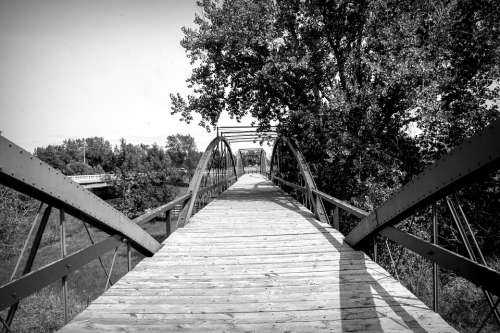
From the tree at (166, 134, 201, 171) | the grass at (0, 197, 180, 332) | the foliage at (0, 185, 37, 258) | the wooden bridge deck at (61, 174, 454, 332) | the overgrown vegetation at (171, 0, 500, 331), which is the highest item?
the tree at (166, 134, 201, 171)

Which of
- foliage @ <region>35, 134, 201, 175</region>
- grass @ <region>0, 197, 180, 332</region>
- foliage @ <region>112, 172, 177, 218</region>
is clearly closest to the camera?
grass @ <region>0, 197, 180, 332</region>

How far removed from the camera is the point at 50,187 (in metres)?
2.33

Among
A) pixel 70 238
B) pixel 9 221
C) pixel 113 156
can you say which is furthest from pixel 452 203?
pixel 113 156

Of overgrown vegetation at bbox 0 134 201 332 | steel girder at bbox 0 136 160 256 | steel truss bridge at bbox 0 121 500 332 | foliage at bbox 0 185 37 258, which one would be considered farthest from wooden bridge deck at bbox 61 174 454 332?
foliage at bbox 0 185 37 258

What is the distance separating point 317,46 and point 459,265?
9313 millimetres

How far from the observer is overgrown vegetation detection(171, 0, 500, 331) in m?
8.54

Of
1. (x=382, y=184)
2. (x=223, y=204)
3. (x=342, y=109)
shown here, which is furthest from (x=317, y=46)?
(x=223, y=204)

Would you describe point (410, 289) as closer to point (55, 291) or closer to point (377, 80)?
point (377, 80)

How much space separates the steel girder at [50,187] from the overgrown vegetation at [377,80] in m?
7.15

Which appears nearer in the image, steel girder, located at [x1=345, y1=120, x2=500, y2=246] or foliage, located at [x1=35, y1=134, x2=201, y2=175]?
steel girder, located at [x1=345, y1=120, x2=500, y2=246]

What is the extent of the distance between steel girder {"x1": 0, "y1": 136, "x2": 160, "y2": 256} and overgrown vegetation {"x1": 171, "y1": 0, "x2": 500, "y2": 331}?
23.5ft

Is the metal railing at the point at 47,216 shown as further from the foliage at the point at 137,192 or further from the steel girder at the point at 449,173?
the foliage at the point at 137,192

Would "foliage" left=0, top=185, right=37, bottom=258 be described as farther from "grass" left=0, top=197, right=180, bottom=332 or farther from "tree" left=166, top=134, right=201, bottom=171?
"tree" left=166, top=134, right=201, bottom=171

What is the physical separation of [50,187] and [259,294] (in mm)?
2454
